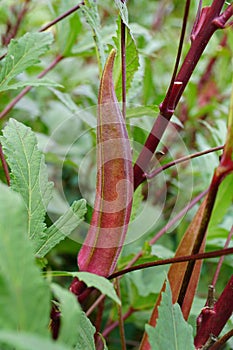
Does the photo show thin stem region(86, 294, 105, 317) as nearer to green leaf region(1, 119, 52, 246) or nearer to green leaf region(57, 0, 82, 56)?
green leaf region(1, 119, 52, 246)

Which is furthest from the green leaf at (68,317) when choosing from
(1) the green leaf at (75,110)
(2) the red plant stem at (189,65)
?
(1) the green leaf at (75,110)

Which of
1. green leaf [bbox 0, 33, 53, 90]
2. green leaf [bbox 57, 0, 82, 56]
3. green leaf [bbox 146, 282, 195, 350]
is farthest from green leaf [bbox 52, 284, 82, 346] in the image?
green leaf [bbox 57, 0, 82, 56]

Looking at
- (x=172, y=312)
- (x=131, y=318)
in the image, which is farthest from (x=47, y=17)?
(x=172, y=312)

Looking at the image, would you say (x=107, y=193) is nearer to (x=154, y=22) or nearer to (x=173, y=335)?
(x=173, y=335)

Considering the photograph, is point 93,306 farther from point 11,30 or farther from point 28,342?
point 11,30

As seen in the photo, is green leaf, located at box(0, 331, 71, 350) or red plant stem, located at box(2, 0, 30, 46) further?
red plant stem, located at box(2, 0, 30, 46)
